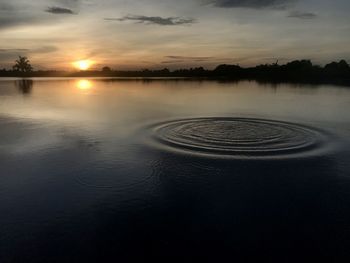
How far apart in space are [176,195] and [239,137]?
9428 millimetres

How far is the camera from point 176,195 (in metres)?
12.9

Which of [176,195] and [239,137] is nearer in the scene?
[176,195]

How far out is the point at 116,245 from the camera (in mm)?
9555

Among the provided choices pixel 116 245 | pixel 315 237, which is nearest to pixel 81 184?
pixel 116 245

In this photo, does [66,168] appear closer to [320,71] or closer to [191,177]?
[191,177]

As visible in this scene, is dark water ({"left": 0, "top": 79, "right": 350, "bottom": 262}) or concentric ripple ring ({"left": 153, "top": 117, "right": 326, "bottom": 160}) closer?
dark water ({"left": 0, "top": 79, "right": 350, "bottom": 262})

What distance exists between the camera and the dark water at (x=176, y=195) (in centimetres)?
945

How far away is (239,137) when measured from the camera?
21172 mm

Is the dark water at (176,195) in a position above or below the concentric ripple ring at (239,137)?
below

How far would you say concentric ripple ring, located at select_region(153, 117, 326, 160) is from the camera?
18375 millimetres

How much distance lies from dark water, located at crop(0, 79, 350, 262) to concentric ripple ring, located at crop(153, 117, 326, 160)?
77mm

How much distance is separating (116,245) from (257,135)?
14.4 meters

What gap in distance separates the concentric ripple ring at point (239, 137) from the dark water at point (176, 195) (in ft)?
0.25

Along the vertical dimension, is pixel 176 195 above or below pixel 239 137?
below
